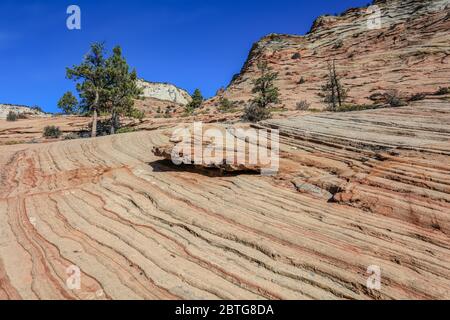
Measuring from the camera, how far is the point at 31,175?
11.9 m

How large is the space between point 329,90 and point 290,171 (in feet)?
113

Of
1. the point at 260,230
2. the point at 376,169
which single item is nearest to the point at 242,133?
the point at 376,169

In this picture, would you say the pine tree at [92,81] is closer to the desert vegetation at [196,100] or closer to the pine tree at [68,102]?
the pine tree at [68,102]

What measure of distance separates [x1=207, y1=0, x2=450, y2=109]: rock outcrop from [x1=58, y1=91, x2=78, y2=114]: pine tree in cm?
2301

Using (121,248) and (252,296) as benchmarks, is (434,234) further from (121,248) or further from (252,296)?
(121,248)

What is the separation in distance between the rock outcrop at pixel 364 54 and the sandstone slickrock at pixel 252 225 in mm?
28066

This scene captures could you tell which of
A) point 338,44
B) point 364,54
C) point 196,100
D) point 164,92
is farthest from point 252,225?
point 164,92

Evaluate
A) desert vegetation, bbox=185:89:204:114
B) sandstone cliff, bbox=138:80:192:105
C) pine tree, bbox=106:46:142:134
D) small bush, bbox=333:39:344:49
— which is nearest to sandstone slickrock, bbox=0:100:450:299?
pine tree, bbox=106:46:142:134

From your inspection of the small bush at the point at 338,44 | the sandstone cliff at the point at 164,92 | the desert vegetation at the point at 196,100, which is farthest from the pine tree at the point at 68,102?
the sandstone cliff at the point at 164,92

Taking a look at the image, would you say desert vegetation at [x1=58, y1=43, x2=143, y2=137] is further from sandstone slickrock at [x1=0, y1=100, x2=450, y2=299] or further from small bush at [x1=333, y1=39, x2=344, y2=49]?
small bush at [x1=333, y1=39, x2=344, y2=49]

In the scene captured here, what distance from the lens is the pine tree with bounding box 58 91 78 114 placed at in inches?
1260

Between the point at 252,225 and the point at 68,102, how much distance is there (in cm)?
3049

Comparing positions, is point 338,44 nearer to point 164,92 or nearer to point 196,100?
point 196,100

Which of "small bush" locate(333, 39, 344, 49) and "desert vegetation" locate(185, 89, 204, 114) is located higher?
"small bush" locate(333, 39, 344, 49)
